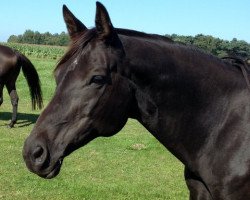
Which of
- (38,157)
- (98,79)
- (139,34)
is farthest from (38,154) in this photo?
(139,34)

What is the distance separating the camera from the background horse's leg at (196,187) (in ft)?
8.93

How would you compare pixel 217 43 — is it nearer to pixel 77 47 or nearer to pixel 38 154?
pixel 77 47

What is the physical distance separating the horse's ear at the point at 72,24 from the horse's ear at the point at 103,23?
0.63 feet

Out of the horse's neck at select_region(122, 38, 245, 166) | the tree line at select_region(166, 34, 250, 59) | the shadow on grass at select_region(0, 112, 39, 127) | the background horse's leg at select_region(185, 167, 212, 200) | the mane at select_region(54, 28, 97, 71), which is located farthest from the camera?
the shadow on grass at select_region(0, 112, 39, 127)

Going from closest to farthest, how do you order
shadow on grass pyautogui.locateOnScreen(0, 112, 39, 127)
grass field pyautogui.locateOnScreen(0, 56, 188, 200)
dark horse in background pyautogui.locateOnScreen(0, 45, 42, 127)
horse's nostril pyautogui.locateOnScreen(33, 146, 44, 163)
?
1. horse's nostril pyautogui.locateOnScreen(33, 146, 44, 163)
2. grass field pyautogui.locateOnScreen(0, 56, 188, 200)
3. dark horse in background pyautogui.locateOnScreen(0, 45, 42, 127)
4. shadow on grass pyautogui.locateOnScreen(0, 112, 39, 127)

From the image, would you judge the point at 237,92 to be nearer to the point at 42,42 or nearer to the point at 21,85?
the point at 21,85

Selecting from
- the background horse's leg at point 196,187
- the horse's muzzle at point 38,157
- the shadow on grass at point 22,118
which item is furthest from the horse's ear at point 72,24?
the shadow on grass at point 22,118

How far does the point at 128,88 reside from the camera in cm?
252

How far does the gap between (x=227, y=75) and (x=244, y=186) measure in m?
0.74

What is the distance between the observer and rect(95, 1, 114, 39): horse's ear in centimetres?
236

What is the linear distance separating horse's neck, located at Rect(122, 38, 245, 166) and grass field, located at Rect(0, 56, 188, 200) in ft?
11.2

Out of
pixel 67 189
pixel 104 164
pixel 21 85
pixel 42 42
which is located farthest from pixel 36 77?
pixel 42 42

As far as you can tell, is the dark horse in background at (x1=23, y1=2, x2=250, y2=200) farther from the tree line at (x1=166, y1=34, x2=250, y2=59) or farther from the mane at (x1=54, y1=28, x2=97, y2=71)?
the tree line at (x1=166, y1=34, x2=250, y2=59)

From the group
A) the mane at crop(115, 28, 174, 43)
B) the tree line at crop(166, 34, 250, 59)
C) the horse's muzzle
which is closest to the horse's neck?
the mane at crop(115, 28, 174, 43)
